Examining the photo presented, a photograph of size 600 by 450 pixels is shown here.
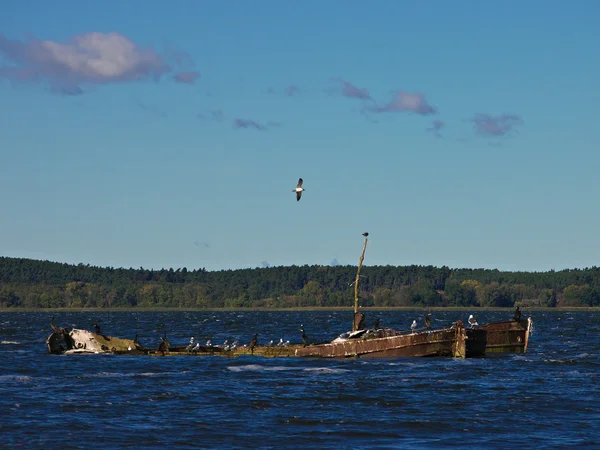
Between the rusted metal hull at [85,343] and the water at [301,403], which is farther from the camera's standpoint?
the rusted metal hull at [85,343]

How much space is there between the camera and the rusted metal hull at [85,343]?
85062 millimetres

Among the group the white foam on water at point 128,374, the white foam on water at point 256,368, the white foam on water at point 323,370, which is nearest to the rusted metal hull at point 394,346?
the white foam on water at point 323,370

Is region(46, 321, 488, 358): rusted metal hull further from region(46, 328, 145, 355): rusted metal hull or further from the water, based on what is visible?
region(46, 328, 145, 355): rusted metal hull

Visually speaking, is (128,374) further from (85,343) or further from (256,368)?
(85,343)

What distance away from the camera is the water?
41562 mm

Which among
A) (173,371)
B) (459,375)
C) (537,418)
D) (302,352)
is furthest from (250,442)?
(302,352)

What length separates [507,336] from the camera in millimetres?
78312

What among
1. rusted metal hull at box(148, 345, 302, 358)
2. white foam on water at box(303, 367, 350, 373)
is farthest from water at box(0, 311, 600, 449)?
rusted metal hull at box(148, 345, 302, 358)

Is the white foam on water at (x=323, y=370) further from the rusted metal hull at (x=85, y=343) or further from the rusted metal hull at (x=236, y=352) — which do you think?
the rusted metal hull at (x=85, y=343)

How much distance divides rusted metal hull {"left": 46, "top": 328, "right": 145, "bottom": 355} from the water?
20.6 ft

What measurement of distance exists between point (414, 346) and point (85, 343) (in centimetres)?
2877

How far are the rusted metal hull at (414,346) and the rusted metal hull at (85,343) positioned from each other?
720 inches

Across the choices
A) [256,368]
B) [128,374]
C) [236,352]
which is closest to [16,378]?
[128,374]

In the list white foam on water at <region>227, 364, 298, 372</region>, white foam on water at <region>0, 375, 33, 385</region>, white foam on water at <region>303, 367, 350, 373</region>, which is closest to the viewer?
white foam on water at <region>0, 375, 33, 385</region>
